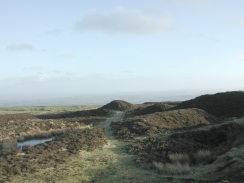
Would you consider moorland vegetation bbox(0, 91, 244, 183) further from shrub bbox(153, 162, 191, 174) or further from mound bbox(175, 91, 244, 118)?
mound bbox(175, 91, 244, 118)

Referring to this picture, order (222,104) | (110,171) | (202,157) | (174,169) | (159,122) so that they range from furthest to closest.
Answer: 1. (222,104)
2. (159,122)
3. (202,157)
4. (110,171)
5. (174,169)

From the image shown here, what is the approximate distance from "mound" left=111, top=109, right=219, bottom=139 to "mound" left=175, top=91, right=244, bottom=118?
20.2ft

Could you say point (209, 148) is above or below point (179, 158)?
below

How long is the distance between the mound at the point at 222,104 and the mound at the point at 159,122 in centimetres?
616

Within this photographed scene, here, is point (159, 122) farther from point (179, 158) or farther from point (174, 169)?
point (174, 169)

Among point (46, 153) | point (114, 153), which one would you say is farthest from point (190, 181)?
point (46, 153)

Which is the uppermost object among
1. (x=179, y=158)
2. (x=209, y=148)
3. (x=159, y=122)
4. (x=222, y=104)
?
(x=222, y=104)

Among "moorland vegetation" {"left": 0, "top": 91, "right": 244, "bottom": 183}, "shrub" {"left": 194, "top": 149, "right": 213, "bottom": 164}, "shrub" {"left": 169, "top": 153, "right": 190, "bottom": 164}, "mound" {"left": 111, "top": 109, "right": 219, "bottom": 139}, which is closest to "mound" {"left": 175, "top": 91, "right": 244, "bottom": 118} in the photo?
"mound" {"left": 111, "top": 109, "right": 219, "bottom": 139}

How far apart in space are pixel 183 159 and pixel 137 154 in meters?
3.56

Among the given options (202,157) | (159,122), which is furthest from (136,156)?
(159,122)

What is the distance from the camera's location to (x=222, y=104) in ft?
135

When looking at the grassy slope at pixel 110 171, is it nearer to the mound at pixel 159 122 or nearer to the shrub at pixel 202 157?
the shrub at pixel 202 157

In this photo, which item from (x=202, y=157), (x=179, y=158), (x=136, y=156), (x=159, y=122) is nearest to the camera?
(x=179, y=158)

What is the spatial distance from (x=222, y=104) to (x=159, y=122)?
17.4m
